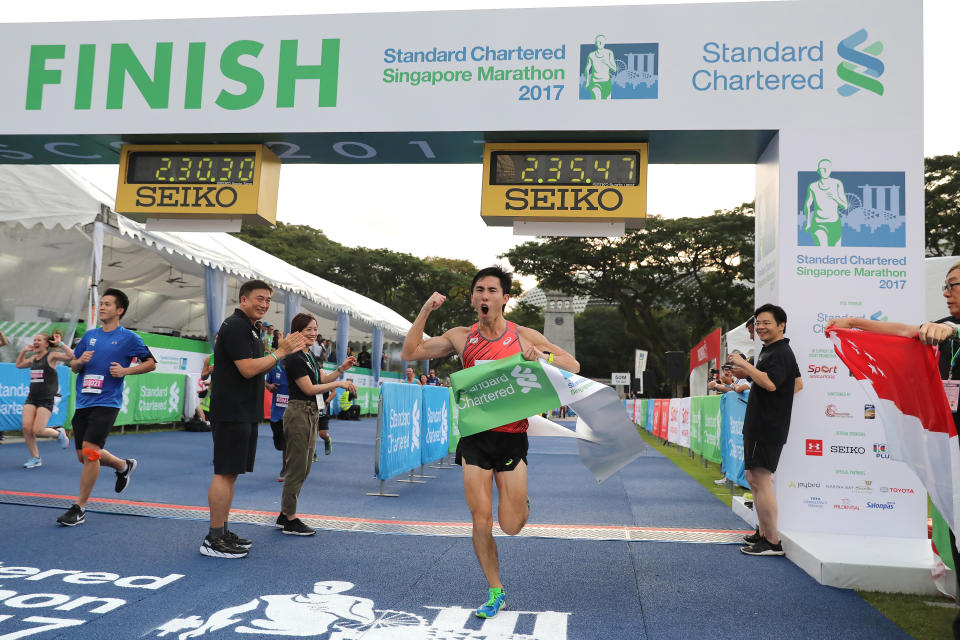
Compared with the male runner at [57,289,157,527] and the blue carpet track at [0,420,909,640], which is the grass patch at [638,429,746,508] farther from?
the male runner at [57,289,157,527]

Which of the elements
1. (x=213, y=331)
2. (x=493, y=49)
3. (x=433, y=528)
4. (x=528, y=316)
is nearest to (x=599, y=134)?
(x=493, y=49)

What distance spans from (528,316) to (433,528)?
35.5 metres

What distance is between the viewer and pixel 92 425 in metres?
5.55

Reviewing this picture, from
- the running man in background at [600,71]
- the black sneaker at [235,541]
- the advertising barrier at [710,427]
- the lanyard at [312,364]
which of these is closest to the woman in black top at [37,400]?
the lanyard at [312,364]

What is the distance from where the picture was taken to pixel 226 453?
4.80 m

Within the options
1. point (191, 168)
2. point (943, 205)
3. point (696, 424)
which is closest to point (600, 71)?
point (191, 168)

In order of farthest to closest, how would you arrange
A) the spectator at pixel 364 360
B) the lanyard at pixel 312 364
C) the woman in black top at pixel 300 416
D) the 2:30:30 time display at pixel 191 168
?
the spectator at pixel 364 360 < the 2:30:30 time display at pixel 191 168 < the lanyard at pixel 312 364 < the woman in black top at pixel 300 416

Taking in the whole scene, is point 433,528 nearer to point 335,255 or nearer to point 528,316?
point 528,316

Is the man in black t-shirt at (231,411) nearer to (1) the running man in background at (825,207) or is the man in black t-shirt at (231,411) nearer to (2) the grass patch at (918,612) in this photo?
(2) the grass patch at (918,612)

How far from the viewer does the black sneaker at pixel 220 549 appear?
15.5 ft

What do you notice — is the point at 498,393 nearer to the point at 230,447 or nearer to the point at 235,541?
the point at 230,447

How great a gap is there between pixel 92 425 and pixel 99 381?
1.14 ft

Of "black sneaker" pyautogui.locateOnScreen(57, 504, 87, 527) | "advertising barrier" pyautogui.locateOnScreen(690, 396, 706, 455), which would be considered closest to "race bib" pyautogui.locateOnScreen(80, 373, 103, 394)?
"black sneaker" pyautogui.locateOnScreen(57, 504, 87, 527)

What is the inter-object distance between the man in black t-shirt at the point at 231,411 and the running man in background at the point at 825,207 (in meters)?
4.20
